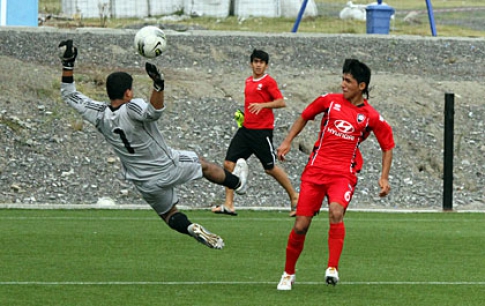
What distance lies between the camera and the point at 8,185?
1817 cm

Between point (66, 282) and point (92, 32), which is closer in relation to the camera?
point (66, 282)

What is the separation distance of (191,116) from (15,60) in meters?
4.16

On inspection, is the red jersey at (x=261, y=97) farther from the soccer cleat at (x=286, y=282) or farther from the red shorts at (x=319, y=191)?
the soccer cleat at (x=286, y=282)

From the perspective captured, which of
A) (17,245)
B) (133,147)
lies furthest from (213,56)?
(133,147)

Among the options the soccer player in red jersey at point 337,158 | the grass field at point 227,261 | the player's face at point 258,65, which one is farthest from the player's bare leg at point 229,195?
the soccer player in red jersey at point 337,158

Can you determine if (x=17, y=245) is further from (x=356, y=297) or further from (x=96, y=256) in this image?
(x=356, y=297)

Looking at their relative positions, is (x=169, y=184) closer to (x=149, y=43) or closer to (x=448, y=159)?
(x=149, y=43)

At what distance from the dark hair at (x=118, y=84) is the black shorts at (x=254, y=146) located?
5.51m

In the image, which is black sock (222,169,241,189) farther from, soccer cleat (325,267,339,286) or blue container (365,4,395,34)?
blue container (365,4,395,34)

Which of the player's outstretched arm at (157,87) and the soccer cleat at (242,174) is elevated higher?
the player's outstretched arm at (157,87)

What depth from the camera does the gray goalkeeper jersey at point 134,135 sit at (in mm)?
9984

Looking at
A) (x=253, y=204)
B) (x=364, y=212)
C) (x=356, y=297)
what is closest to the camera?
(x=356, y=297)

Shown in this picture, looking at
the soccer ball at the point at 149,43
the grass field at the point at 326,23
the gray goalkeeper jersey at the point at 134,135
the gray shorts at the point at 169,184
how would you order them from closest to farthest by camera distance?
1. the gray goalkeeper jersey at the point at 134,135
2. the gray shorts at the point at 169,184
3. the soccer ball at the point at 149,43
4. the grass field at the point at 326,23

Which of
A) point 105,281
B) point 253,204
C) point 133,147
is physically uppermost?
point 133,147
